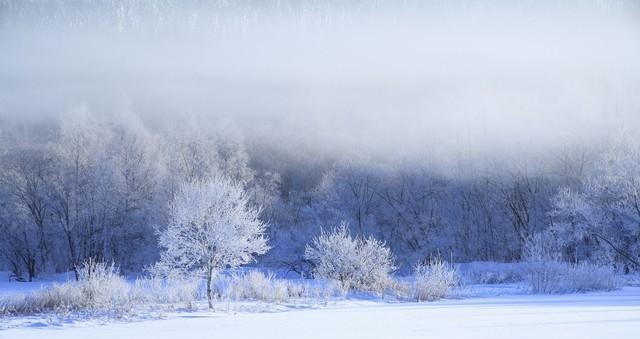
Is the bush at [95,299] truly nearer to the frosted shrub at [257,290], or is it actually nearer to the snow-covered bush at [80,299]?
the snow-covered bush at [80,299]

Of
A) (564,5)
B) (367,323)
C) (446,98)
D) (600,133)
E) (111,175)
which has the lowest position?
(367,323)

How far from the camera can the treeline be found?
4484 cm

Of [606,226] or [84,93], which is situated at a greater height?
[84,93]

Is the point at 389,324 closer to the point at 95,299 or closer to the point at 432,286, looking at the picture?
the point at 95,299

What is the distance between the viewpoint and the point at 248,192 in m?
50.5

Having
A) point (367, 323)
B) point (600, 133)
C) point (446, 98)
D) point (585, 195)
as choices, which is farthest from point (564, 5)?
point (367, 323)

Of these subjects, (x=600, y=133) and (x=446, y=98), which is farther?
(x=446, y=98)

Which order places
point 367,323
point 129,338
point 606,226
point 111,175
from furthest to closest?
point 111,175
point 606,226
point 367,323
point 129,338

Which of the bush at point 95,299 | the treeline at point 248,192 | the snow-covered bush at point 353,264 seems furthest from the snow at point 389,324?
the treeline at point 248,192

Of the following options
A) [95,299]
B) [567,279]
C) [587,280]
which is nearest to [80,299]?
[95,299]

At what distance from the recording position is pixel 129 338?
12297 mm

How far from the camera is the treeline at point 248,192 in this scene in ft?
147

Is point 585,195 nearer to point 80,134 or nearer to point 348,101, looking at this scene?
point 80,134

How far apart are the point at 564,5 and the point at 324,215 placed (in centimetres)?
12152
